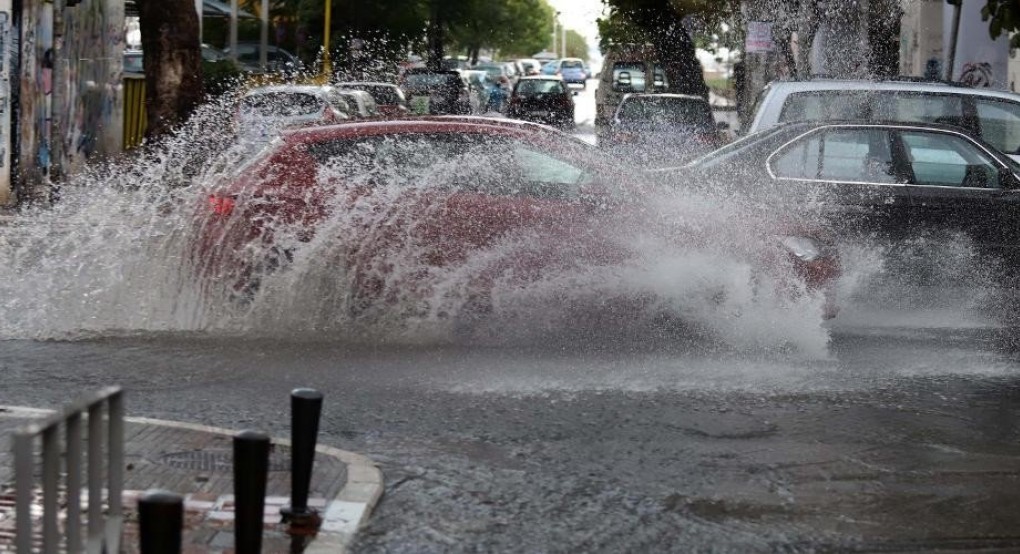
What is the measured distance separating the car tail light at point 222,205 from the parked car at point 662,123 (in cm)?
1493

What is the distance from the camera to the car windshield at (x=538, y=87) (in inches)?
1640

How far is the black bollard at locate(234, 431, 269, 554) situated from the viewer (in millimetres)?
4898

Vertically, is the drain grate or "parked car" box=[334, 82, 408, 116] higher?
"parked car" box=[334, 82, 408, 116]

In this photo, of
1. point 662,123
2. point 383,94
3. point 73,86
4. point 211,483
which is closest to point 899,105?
point 211,483

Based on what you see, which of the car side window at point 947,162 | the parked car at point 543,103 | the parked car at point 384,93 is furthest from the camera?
the parked car at point 543,103

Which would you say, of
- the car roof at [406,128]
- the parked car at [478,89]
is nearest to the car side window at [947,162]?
the car roof at [406,128]

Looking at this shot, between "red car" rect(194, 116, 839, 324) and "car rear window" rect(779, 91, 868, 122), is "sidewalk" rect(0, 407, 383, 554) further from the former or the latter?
"car rear window" rect(779, 91, 868, 122)

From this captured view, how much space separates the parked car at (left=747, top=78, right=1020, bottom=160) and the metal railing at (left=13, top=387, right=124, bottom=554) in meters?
10.4

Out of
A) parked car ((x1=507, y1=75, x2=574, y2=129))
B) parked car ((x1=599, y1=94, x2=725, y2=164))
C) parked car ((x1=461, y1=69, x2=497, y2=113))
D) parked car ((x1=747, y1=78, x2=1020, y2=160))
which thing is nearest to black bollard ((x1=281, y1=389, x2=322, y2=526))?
parked car ((x1=747, y1=78, x2=1020, y2=160))

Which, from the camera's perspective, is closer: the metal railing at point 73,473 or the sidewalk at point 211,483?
the metal railing at point 73,473

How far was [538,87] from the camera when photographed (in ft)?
138

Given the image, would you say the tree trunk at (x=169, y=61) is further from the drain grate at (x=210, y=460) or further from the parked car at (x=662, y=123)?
the drain grate at (x=210, y=460)

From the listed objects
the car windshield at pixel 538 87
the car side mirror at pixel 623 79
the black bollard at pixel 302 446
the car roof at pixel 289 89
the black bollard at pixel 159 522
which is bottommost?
the black bollard at pixel 302 446

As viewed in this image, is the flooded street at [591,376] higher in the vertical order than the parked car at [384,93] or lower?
Answer: lower
